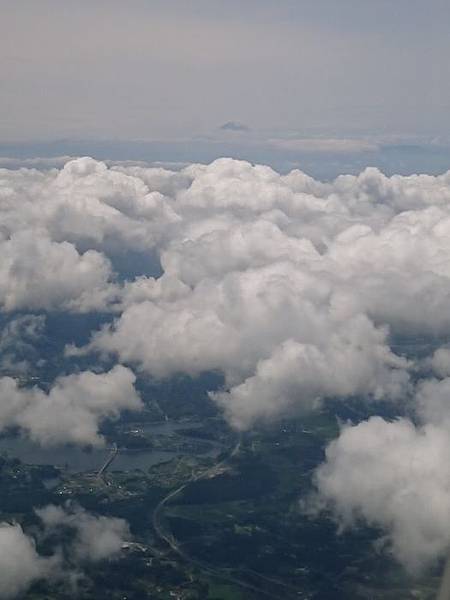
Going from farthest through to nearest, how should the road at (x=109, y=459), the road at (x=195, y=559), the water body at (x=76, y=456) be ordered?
the water body at (x=76, y=456) → the road at (x=109, y=459) → the road at (x=195, y=559)

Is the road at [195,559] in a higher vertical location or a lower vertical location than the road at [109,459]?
lower

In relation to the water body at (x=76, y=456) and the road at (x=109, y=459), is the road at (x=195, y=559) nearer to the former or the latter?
the water body at (x=76, y=456)

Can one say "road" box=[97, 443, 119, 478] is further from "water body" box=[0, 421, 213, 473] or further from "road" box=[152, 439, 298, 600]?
"road" box=[152, 439, 298, 600]

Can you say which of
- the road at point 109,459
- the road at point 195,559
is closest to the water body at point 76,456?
the road at point 109,459

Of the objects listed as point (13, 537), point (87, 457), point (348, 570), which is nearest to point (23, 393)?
point (87, 457)

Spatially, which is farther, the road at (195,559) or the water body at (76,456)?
the water body at (76,456)

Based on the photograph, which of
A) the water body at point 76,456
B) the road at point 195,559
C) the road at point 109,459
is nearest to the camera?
the road at point 195,559

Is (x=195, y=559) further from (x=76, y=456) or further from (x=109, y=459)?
(x=76, y=456)

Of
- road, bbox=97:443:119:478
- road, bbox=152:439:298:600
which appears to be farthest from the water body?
road, bbox=152:439:298:600

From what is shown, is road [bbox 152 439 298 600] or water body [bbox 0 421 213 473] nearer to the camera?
road [bbox 152 439 298 600]
